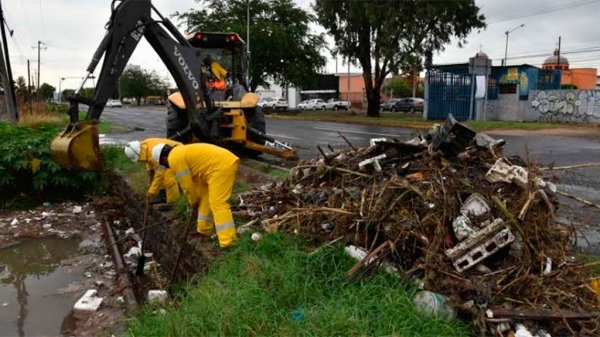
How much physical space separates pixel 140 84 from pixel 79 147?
92.8m

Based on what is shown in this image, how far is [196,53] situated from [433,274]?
20.0ft

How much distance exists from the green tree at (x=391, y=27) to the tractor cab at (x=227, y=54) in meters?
17.0

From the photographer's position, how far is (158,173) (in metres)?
6.70

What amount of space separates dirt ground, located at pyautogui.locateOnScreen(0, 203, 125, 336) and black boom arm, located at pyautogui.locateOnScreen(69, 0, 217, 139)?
1.86 meters

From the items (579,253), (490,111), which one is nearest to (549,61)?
(490,111)

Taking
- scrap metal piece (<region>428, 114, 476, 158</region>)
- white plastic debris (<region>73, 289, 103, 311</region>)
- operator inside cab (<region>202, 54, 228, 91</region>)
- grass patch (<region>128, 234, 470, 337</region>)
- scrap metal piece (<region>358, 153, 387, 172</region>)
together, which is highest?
operator inside cab (<region>202, 54, 228, 91</region>)

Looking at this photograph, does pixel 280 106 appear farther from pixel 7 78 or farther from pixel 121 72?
pixel 121 72

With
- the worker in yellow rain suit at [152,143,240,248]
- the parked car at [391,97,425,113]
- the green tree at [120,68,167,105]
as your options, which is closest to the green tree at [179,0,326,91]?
the parked car at [391,97,425,113]

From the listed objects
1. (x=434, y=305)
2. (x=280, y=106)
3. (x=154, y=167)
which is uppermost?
(x=280, y=106)

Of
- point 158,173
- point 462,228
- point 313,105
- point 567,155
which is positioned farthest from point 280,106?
point 462,228

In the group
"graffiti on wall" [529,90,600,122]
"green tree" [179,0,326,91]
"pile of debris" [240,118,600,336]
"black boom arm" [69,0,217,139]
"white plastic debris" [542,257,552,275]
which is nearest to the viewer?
"pile of debris" [240,118,600,336]

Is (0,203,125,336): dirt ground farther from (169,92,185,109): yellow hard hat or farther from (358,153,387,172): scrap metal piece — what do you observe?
(358,153,387,172): scrap metal piece

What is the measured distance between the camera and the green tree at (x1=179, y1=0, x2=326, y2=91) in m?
37.3

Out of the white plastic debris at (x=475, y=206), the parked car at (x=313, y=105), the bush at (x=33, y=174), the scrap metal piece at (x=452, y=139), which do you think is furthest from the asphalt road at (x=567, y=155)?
the parked car at (x=313, y=105)
